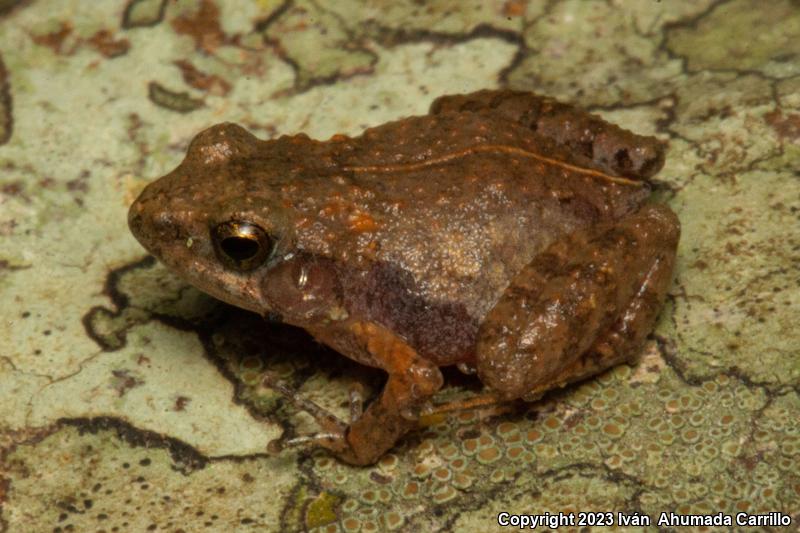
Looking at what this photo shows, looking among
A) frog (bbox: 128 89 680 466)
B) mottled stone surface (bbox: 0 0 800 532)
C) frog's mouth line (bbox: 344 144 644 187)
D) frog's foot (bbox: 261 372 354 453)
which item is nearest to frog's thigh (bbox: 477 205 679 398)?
frog (bbox: 128 89 680 466)

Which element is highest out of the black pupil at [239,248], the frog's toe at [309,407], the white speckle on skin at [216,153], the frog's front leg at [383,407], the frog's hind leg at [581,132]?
the frog's hind leg at [581,132]

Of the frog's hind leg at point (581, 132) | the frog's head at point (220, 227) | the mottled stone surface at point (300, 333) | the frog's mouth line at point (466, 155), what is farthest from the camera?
the frog's hind leg at point (581, 132)

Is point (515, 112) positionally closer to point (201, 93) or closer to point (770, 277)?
point (770, 277)

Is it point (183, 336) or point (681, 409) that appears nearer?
point (681, 409)

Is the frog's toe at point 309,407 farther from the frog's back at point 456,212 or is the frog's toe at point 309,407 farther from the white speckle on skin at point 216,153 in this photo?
the white speckle on skin at point 216,153

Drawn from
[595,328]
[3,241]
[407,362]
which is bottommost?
[3,241]

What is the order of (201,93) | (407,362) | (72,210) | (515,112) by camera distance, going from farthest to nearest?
(201,93) → (72,210) → (515,112) → (407,362)

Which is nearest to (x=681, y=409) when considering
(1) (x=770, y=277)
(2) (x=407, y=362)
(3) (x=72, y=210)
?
(1) (x=770, y=277)

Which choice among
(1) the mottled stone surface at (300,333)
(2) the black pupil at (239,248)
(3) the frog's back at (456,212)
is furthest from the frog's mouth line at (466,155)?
(1) the mottled stone surface at (300,333)
